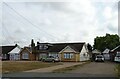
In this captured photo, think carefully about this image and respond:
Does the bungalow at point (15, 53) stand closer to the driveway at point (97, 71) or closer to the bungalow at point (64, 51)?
the bungalow at point (64, 51)

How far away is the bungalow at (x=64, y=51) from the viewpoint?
68.9 m

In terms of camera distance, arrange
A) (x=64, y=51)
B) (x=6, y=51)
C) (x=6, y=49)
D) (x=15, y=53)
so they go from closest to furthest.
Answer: (x=64, y=51) → (x=15, y=53) → (x=6, y=51) → (x=6, y=49)

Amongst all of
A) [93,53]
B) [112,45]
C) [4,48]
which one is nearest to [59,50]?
[4,48]

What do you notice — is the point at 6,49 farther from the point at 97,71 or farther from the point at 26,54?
the point at 97,71

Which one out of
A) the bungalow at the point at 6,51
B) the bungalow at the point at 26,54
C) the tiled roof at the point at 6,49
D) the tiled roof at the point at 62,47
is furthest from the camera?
the tiled roof at the point at 6,49

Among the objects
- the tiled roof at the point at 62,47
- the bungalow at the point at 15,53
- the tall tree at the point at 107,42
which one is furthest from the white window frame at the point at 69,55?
the tall tree at the point at 107,42

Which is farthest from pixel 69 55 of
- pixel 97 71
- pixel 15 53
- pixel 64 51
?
pixel 97 71

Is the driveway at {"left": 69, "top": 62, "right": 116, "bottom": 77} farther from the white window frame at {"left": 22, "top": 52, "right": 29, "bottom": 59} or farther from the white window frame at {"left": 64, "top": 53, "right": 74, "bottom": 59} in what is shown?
the white window frame at {"left": 22, "top": 52, "right": 29, "bottom": 59}

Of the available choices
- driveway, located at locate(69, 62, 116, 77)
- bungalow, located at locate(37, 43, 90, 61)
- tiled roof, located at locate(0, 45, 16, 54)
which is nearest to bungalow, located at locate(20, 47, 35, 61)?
bungalow, located at locate(37, 43, 90, 61)

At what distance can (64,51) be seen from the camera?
69.9 m

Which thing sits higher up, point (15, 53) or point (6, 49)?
point (6, 49)

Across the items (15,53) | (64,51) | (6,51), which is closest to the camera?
(64,51)

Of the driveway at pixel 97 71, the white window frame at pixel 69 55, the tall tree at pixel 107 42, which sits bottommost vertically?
the driveway at pixel 97 71

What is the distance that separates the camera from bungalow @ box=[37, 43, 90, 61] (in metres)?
68.9
